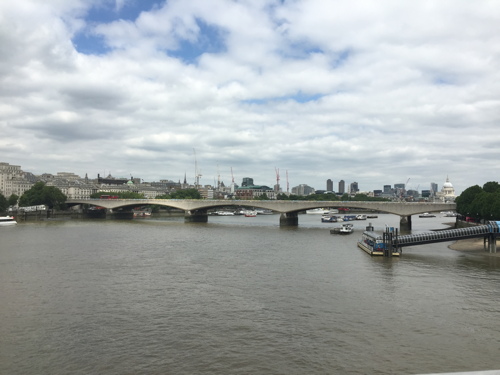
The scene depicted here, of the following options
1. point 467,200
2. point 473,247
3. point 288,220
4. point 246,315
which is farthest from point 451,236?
point 288,220

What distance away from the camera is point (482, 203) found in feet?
225

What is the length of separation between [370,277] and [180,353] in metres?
19.0

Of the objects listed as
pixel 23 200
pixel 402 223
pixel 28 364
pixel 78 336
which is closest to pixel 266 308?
pixel 78 336

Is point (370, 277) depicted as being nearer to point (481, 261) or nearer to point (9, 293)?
point (481, 261)

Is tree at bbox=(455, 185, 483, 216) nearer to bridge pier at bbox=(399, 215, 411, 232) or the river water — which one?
bridge pier at bbox=(399, 215, 411, 232)

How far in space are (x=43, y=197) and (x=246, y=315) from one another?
11065 centimetres

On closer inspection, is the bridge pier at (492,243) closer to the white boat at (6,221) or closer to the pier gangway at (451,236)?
the pier gangway at (451,236)

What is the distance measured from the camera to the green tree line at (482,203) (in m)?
62.0

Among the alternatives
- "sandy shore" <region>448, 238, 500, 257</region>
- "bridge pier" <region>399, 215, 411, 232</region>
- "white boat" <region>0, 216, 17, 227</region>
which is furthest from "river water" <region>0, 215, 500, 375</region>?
"white boat" <region>0, 216, 17, 227</region>

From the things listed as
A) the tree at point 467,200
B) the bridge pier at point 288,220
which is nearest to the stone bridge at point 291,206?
the bridge pier at point 288,220

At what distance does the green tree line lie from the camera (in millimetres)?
62025

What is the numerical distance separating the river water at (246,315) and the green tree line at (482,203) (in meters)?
25.4

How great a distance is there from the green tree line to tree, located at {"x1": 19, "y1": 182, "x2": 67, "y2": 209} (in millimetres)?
98184

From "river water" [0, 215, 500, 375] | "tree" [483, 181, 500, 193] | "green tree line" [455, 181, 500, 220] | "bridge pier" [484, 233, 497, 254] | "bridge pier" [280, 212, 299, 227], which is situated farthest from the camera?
"tree" [483, 181, 500, 193]
